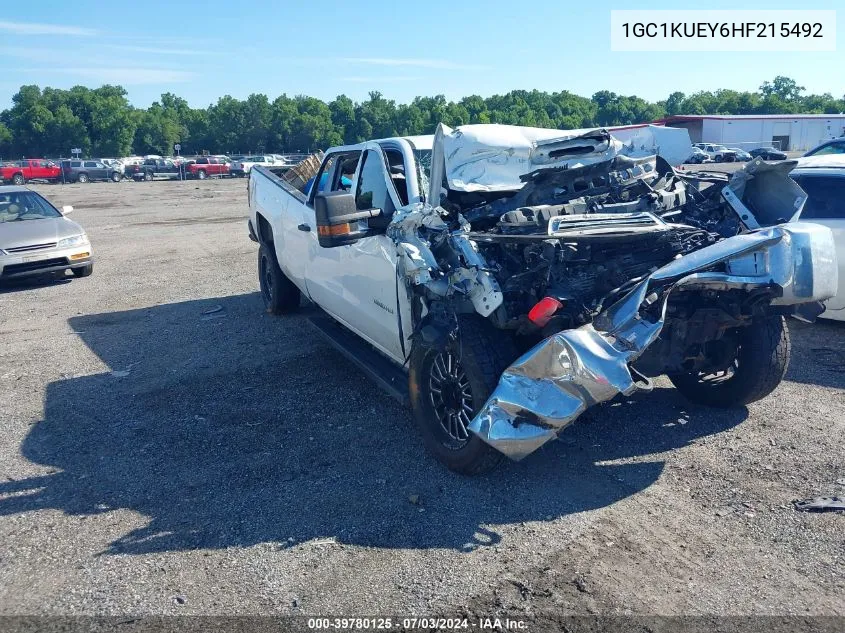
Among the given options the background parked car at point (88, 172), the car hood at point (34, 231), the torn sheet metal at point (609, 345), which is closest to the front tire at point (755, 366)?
the torn sheet metal at point (609, 345)

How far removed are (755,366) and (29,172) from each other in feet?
177

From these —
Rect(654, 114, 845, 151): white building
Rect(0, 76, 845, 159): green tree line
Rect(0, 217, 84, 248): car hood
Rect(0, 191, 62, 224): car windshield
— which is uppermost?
Rect(0, 76, 845, 159): green tree line

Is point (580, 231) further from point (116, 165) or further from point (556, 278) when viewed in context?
point (116, 165)

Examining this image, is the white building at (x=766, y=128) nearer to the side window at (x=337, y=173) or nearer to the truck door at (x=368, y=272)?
the side window at (x=337, y=173)

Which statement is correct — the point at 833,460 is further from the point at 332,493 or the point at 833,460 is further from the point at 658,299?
the point at 332,493

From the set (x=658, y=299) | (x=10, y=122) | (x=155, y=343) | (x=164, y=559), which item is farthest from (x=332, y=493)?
(x=10, y=122)

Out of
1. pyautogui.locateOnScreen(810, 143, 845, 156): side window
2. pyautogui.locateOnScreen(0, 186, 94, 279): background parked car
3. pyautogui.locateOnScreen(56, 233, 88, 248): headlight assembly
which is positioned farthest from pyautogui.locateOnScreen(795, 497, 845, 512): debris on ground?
pyautogui.locateOnScreen(56, 233, 88, 248): headlight assembly

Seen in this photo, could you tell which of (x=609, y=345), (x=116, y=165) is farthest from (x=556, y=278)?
(x=116, y=165)

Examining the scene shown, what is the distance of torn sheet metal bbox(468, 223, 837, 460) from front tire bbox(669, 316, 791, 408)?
0.82 m

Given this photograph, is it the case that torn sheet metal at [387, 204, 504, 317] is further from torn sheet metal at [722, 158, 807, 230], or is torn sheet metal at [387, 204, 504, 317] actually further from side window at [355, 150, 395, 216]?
torn sheet metal at [722, 158, 807, 230]

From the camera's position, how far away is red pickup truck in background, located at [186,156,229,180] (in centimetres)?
5309

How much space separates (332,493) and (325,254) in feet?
8.70

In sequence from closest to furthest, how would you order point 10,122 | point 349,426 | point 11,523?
point 11,523 → point 349,426 → point 10,122

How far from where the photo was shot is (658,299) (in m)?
4.07
